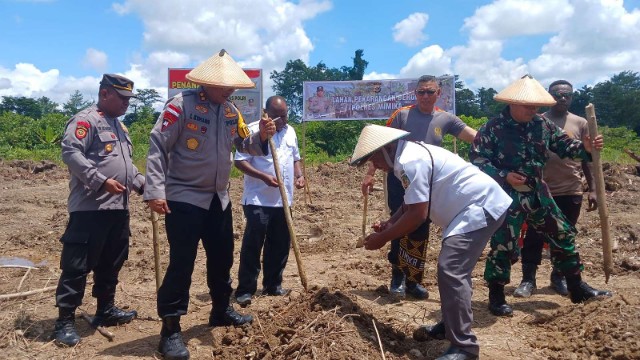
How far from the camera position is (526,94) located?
15.1ft

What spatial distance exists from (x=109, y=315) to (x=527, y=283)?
382 cm

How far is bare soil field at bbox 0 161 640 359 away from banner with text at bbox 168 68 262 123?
14.4 feet

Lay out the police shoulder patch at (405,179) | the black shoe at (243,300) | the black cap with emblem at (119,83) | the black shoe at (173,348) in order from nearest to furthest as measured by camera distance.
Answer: the police shoulder patch at (405,179), the black shoe at (173,348), the black cap with emblem at (119,83), the black shoe at (243,300)

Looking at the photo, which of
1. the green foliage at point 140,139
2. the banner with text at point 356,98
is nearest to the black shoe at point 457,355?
the banner with text at point 356,98

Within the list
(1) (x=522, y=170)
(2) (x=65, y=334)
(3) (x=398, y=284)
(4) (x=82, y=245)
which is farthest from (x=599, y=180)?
(2) (x=65, y=334)

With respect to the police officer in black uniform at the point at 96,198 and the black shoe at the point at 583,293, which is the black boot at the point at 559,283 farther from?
the police officer in black uniform at the point at 96,198

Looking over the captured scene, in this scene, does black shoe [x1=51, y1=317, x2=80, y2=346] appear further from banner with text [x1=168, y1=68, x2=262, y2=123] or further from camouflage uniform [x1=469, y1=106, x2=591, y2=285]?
banner with text [x1=168, y1=68, x2=262, y2=123]

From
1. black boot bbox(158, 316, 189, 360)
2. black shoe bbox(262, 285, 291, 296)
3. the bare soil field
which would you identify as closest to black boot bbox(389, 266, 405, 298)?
the bare soil field

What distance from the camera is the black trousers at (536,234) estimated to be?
5566 mm

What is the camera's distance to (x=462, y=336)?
3631 millimetres

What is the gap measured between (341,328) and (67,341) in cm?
204

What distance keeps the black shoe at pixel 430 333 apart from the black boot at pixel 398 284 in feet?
3.75

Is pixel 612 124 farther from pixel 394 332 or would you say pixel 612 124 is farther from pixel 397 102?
pixel 394 332

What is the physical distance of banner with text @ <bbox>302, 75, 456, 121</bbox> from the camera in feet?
44.0
